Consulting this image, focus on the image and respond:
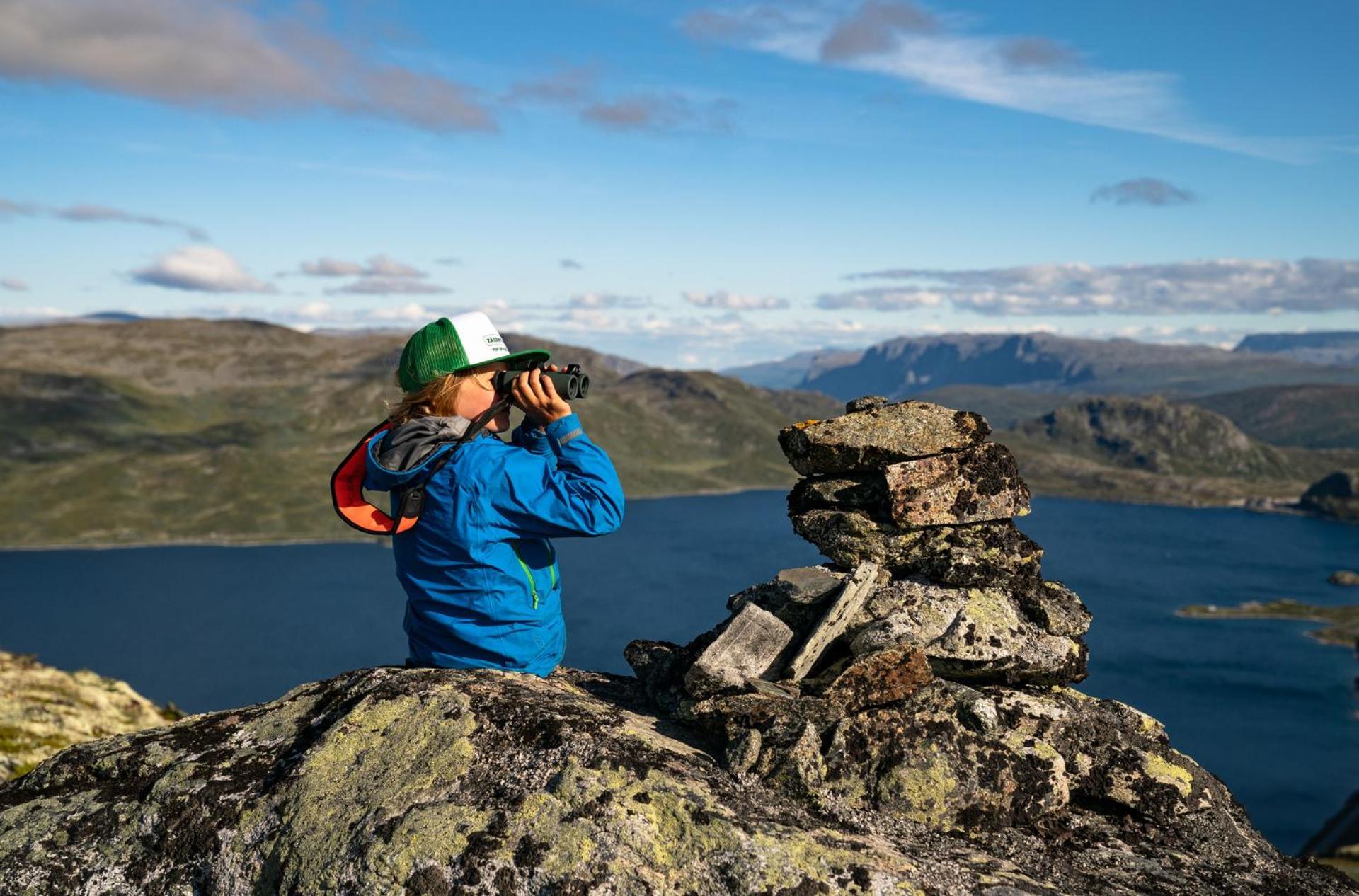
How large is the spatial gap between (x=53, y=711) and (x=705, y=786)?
1448 cm

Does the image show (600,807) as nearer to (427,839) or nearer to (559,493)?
(427,839)

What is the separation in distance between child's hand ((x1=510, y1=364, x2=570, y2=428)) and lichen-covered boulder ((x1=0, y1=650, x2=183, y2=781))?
33.7 ft

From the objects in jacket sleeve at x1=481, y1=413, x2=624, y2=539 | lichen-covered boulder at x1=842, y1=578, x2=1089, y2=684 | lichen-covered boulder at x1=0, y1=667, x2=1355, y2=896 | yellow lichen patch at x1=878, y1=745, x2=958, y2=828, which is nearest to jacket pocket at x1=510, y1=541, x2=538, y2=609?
jacket sleeve at x1=481, y1=413, x2=624, y2=539

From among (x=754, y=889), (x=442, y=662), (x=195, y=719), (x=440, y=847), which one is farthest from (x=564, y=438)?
(x=195, y=719)

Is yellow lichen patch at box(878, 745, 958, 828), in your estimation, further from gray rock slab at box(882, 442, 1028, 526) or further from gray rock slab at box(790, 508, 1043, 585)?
gray rock slab at box(882, 442, 1028, 526)

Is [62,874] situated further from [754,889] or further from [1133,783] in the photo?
[1133,783]

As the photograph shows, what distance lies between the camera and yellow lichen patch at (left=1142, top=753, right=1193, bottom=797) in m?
8.37

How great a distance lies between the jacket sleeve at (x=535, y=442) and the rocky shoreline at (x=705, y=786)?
199cm

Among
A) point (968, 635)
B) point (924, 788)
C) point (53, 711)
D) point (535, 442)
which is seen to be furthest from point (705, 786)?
point (53, 711)

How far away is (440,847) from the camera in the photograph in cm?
667

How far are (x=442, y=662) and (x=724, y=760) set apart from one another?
9.20 ft

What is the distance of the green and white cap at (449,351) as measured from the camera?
8.43 meters

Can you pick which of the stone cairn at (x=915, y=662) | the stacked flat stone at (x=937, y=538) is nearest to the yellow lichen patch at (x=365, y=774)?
the stone cairn at (x=915, y=662)

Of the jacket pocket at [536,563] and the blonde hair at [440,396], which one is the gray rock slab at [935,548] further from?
the blonde hair at [440,396]
